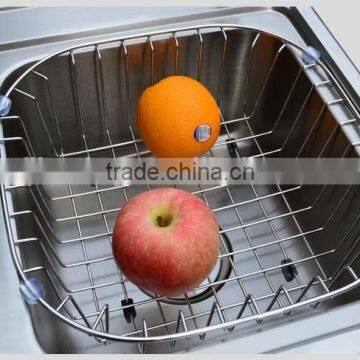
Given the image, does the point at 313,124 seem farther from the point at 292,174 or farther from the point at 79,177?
the point at 79,177

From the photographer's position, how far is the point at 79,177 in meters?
0.83

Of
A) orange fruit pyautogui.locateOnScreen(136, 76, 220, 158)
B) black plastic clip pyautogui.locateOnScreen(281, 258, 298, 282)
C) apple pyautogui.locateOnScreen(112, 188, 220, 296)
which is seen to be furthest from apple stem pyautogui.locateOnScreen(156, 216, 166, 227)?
black plastic clip pyautogui.locateOnScreen(281, 258, 298, 282)

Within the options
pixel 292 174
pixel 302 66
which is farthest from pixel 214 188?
pixel 302 66

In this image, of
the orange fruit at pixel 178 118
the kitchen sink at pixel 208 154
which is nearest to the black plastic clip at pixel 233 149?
the kitchen sink at pixel 208 154

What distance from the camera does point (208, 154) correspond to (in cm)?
87

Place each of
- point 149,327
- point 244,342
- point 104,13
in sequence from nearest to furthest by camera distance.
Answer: point 244,342 → point 149,327 → point 104,13

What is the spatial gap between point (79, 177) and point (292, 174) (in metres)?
0.35

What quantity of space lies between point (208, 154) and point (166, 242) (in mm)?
354

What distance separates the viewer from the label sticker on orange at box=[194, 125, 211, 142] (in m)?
0.67

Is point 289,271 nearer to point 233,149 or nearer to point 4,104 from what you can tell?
point 233,149

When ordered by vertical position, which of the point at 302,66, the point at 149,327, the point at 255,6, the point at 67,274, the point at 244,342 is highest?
the point at 255,6

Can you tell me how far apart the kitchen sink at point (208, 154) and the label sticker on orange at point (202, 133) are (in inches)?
5.2

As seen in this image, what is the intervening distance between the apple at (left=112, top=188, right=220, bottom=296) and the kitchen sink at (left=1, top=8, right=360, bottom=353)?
4.7 inches

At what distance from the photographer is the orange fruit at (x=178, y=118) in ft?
2.19
